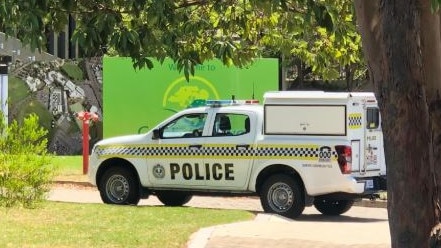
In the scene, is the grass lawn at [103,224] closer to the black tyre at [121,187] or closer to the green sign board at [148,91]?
the black tyre at [121,187]

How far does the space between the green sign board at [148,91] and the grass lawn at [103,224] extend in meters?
11.6

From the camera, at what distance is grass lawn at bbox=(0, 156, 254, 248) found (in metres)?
9.95

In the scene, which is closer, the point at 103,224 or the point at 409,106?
the point at 409,106

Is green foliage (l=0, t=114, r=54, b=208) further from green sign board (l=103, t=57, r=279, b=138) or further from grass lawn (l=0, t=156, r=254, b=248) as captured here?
green sign board (l=103, t=57, r=279, b=138)

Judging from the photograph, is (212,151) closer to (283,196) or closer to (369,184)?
(283,196)

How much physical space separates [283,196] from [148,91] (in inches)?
478

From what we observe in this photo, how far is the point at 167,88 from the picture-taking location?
83.4 feet

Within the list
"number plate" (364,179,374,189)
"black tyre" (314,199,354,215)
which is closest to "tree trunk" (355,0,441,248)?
"number plate" (364,179,374,189)

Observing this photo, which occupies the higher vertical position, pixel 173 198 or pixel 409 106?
pixel 409 106

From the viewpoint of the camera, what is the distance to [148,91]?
25.4 metres

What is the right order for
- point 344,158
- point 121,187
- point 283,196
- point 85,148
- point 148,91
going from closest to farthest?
point 344,158 → point 283,196 → point 121,187 → point 85,148 → point 148,91

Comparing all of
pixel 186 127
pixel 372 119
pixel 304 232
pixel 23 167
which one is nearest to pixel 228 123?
pixel 186 127

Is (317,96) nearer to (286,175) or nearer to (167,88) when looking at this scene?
(286,175)

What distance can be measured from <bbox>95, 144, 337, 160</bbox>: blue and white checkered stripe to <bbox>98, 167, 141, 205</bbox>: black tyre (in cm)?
33
